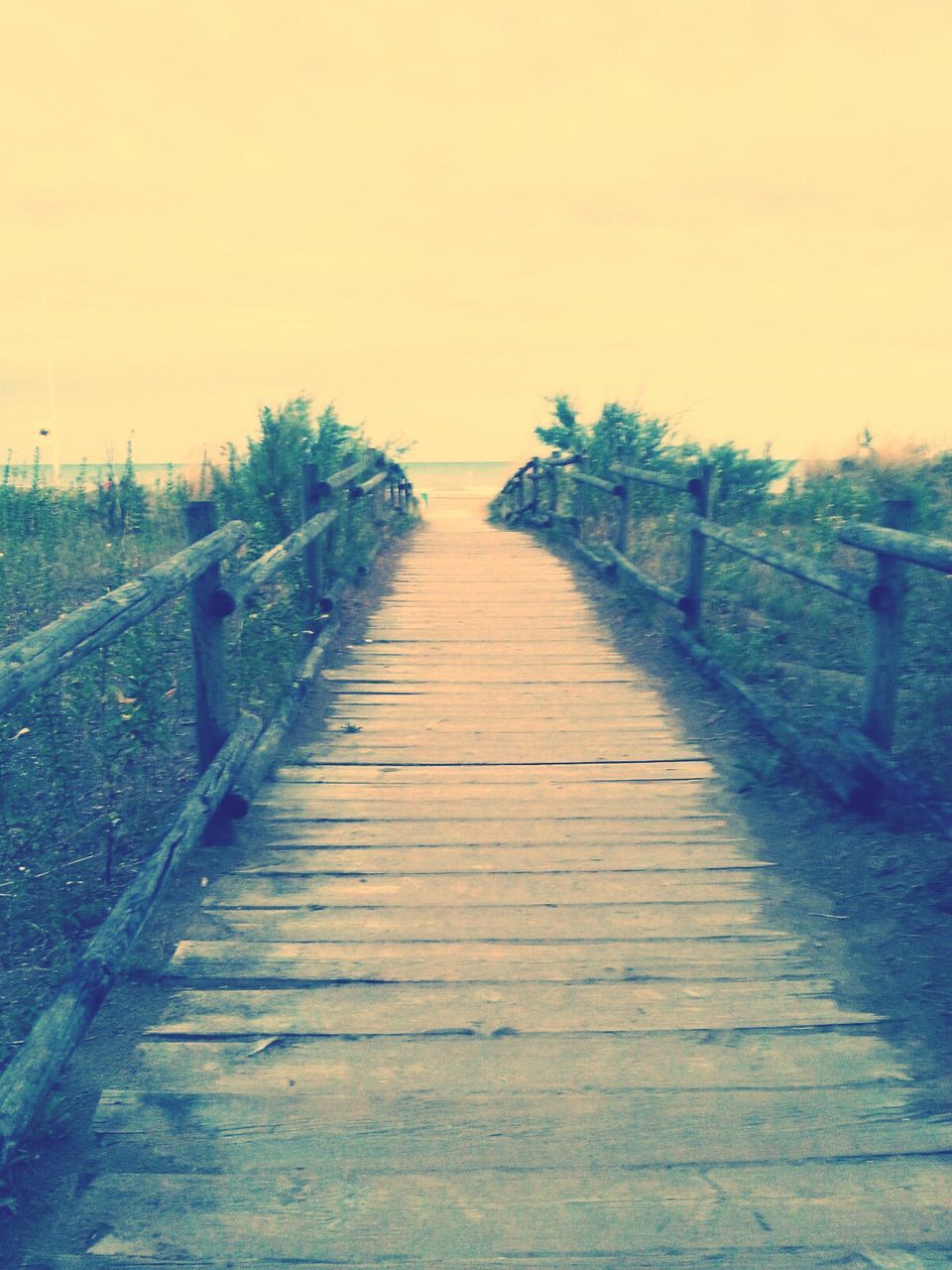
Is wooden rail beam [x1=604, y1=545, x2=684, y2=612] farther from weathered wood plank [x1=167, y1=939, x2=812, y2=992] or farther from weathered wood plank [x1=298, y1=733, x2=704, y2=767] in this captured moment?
weathered wood plank [x1=167, y1=939, x2=812, y2=992]

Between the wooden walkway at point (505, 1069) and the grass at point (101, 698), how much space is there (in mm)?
546

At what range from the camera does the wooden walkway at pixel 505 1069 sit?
194cm

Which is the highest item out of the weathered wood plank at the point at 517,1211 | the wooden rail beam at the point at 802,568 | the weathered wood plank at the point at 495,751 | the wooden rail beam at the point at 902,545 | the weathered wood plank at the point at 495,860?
the wooden rail beam at the point at 902,545

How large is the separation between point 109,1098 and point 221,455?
31.0 feet

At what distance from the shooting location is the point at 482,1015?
2689 millimetres

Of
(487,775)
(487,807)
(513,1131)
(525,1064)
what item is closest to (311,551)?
(487,775)

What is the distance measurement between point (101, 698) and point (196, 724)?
1.45 metres

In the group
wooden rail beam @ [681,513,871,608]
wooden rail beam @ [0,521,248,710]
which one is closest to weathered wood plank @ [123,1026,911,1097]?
wooden rail beam @ [0,521,248,710]

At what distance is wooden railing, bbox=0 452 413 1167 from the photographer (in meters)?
2.25

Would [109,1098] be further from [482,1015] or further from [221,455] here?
[221,455]

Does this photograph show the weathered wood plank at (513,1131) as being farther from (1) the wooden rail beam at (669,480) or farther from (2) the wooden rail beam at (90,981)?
(1) the wooden rail beam at (669,480)

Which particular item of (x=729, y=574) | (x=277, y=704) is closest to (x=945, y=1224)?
(x=277, y=704)

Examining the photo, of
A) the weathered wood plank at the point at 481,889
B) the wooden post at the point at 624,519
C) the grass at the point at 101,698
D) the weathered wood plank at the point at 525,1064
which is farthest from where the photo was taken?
the wooden post at the point at 624,519

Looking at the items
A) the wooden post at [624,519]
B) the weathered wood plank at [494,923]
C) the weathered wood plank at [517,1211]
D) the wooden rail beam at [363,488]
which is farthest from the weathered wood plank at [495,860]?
the wooden post at [624,519]
